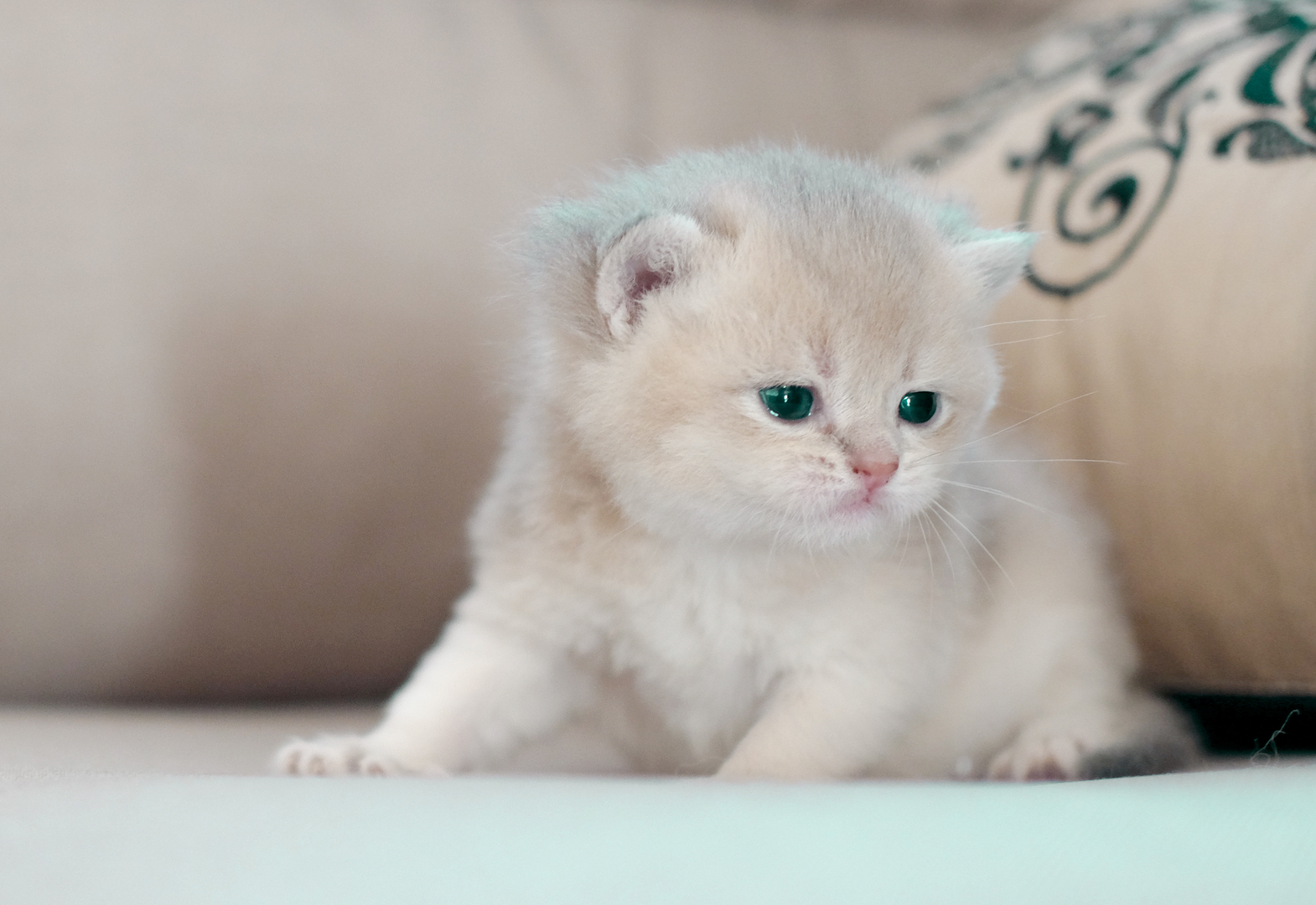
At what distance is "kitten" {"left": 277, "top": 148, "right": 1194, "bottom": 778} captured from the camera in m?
1.00

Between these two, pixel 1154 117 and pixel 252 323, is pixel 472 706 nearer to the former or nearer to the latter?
pixel 252 323

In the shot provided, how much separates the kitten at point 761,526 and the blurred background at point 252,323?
25 centimetres

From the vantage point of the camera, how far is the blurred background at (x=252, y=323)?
4.48 feet

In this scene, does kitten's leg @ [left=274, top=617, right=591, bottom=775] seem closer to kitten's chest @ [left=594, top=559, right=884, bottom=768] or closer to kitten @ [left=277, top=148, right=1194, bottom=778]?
kitten @ [left=277, top=148, right=1194, bottom=778]

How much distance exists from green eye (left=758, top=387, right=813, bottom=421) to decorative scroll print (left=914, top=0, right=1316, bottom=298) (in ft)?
1.92

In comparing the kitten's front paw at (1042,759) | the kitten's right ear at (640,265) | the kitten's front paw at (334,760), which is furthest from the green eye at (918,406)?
the kitten's front paw at (334,760)

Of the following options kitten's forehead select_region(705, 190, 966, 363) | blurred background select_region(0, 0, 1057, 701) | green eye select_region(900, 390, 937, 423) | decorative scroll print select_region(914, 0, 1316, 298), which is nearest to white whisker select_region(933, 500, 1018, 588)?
green eye select_region(900, 390, 937, 423)

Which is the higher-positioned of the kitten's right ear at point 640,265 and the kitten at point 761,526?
the kitten's right ear at point 640,265

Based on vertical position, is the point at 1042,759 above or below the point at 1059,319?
below

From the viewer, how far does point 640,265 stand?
1.04 meters

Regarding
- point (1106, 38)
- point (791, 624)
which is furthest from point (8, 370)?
point (1106, 38)

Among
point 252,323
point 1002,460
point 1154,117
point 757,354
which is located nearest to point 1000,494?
point 1002,460

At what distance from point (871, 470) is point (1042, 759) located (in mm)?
411

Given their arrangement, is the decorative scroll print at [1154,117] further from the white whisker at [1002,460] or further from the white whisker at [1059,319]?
the white whisker at [1002,460]
